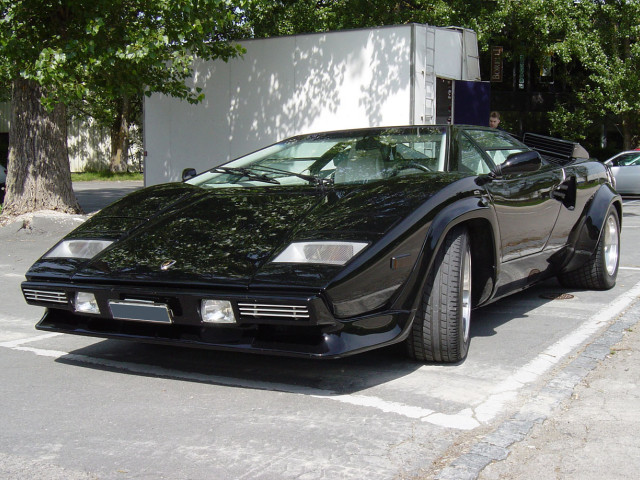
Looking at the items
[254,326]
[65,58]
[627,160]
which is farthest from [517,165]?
[627,160]

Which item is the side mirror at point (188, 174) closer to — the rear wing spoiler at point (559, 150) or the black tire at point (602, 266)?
the rear wing spoiler at point (559, 150)

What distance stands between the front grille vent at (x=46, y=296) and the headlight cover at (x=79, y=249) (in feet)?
0.77

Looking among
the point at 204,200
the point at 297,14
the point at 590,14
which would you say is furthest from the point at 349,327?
the point at 590,14

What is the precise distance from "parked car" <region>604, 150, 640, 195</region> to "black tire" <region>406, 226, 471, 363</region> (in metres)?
16.3

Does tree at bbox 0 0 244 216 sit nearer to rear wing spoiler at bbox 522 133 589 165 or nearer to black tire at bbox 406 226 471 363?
rear wing spoiler at bbox 522 133 589 165

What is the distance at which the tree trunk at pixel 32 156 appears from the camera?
11.5 meters

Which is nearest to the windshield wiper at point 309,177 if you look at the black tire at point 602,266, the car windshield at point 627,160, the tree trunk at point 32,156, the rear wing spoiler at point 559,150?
the rear wing spoiler at point 559,150

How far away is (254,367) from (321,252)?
97 cm

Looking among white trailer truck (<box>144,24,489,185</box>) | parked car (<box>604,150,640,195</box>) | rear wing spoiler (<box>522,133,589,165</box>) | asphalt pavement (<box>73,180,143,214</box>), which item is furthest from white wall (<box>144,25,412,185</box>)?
parked car (<box>604,150,640,195</box>)

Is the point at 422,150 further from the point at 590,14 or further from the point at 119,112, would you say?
the point at 119,112

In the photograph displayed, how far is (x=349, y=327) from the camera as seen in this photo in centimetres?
350

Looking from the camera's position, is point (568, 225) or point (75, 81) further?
point (75, 81)

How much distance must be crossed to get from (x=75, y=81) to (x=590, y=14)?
17467 millimetres

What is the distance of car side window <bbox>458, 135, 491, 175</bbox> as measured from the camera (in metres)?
4.70
